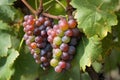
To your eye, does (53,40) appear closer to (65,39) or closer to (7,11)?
(65,39)

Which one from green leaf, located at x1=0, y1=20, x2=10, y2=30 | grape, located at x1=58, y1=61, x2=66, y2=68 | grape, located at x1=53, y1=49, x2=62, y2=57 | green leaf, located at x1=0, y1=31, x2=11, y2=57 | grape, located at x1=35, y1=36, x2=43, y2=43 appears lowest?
green leaf, located at x1=0, y1=31, x2=11, y2=57

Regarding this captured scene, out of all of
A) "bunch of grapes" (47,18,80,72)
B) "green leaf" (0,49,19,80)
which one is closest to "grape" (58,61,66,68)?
"bunch of grapes" (47,18,80,72)

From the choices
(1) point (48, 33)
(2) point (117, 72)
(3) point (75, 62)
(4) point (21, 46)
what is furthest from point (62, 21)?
(2) point (117, 72)

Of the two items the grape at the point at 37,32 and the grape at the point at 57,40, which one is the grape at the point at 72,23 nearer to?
the grape at the point at 57,40

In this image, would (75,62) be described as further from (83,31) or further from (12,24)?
(12,24)

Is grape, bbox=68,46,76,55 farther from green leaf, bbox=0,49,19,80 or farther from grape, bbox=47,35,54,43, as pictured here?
green leaf, bbox=0,49,19,80

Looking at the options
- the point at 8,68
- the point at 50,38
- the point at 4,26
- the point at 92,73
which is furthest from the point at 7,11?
the point at 92,73

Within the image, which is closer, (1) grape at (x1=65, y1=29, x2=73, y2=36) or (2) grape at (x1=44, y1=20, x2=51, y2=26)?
(1) grape at (x1=65, y1=29, x2=73, y2=36)

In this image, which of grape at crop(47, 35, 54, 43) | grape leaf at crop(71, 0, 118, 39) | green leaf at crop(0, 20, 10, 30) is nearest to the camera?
grape leaf at crop(71, 0, 118, 39)

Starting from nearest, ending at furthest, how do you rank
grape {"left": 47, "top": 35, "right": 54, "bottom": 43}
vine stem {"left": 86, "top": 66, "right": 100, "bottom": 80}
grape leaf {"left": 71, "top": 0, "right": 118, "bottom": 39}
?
grape leaf {"left": 71, "top": 0, "right": 118, "bottom": 39}, grape {"left": 47, "top": 35, "right": 54, "bottom": 43}, vine stem {"left": 86, "top": 66, "right": 100, "bottom": 80}
